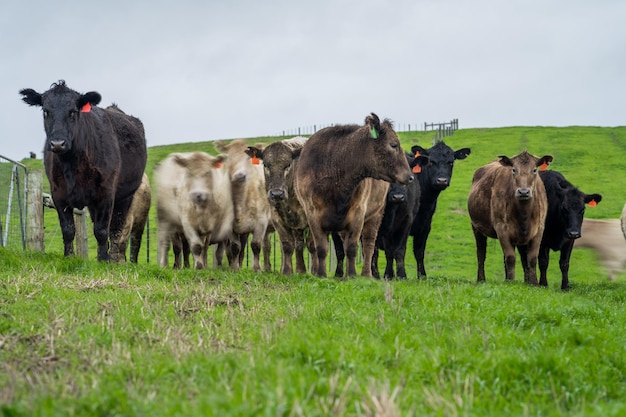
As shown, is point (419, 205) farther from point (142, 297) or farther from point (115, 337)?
point (115, 337)

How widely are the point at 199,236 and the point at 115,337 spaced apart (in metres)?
8.34

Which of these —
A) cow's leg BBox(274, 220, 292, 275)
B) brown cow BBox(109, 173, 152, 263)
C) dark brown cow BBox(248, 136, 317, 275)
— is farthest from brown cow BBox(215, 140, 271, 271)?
brown cow BBox(109, 173, 152, 263)

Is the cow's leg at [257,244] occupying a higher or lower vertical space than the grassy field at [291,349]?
lower

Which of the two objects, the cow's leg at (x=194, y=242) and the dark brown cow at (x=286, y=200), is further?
the cow's leg at (x=194, y=242)

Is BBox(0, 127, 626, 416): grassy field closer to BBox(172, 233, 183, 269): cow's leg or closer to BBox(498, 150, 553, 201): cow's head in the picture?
BBox(498, 150, 553, 201): cow's head

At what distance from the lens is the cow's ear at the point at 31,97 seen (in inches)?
418

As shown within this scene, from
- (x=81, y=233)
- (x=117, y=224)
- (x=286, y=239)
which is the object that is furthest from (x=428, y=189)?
(x=81, y=233)

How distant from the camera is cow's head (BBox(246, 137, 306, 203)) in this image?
11.6m

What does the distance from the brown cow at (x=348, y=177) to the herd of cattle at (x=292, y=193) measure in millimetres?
18

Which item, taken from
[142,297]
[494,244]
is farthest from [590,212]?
[142,297]

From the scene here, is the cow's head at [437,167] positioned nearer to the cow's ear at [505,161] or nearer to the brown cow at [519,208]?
the brown cow at [519,208]

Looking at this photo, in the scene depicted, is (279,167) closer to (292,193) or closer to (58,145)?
(292,193)

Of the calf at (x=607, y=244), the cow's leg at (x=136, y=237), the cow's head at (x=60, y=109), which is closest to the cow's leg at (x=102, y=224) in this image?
the cow's head at (x=60, y=109)

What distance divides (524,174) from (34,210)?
31.1 feet
